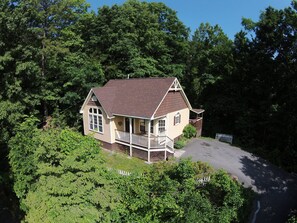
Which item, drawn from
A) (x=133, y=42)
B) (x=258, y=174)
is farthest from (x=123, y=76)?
(x=258, y=174)

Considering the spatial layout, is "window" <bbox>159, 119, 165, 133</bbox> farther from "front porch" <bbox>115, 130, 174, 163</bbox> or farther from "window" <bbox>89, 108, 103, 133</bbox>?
"window" <bbox>89, 108, 103, 133</bbox>

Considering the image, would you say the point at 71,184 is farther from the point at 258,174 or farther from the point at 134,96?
the point at 258,174

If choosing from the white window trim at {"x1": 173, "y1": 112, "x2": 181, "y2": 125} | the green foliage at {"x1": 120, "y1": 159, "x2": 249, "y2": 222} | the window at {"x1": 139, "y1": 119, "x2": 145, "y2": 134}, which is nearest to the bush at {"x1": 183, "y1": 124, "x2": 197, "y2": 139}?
the white window trim at {"x1": 173, "y1": 112, "x2": 181, "y2": 125}

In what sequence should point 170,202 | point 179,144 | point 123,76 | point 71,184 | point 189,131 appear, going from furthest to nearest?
point 123,76 → point 189,131 → point 179,144 → point 170,202 → point 71,184

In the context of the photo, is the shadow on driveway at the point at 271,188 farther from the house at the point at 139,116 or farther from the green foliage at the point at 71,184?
the green foliage at the point at 71,184

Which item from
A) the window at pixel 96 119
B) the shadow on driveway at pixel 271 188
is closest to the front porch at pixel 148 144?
the window at pixel 96 119

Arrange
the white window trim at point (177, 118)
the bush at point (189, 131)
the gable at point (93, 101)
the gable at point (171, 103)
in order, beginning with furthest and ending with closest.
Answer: the bush at point (189, 131) < the white window trim at point (177, 118) < the gable at point (93, 101) < the gable at point (171, 103)
